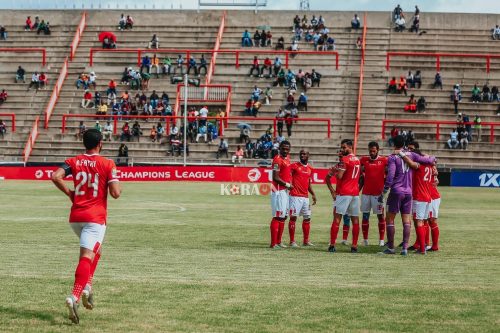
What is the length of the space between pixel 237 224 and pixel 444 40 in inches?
1941

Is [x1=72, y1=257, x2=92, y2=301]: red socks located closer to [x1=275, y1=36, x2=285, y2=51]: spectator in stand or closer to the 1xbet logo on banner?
the 1xbet logo on banner

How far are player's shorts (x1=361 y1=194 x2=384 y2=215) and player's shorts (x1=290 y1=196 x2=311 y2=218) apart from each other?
123cm

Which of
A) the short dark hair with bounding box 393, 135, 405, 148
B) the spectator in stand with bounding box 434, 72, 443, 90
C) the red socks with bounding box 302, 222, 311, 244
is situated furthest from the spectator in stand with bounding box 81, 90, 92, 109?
the short dark hair with bounding box 393, 135, 405, 148

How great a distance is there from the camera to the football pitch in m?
11.9

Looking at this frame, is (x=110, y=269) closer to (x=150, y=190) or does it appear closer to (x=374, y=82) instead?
(x=150, y=190)

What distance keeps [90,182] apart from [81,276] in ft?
3.78

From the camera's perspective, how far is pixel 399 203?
20094 mm

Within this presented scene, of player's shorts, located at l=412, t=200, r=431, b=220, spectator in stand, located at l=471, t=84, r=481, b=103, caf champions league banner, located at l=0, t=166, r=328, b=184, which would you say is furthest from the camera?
spectator in stand, located at l=471, t=84, r=481, b=103

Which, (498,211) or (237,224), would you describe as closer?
(237,224)

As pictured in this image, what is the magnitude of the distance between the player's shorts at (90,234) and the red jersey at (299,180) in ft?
33.0

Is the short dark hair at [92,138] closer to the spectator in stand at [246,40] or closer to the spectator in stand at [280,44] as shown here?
the spectator in stand at [280,44]

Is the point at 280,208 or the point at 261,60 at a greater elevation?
the point at 261,60

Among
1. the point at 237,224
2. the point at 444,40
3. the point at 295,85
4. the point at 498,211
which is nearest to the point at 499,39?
the point at 444,40

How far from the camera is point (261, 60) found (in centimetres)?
7238
